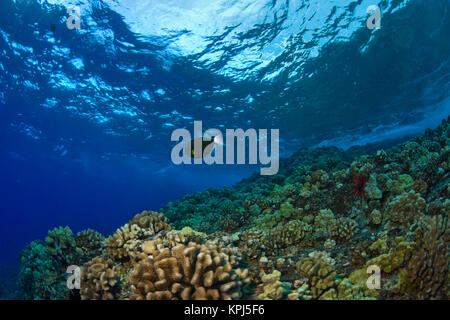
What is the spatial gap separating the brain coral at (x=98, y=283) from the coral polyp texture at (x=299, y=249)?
2 cm

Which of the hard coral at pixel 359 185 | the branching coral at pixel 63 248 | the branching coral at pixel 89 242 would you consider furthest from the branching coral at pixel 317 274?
the branching coral at pixel 63 248

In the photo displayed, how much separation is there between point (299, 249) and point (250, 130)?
25.7 m

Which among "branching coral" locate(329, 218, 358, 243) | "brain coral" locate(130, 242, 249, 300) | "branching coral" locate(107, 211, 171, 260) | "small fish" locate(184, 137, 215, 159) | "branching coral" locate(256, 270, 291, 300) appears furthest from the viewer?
"small fish" locate(184, 137, 215, 159)

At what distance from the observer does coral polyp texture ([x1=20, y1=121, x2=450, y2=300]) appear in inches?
124

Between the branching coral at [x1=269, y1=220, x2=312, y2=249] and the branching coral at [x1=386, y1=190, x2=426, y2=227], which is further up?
the branching coral at [x1=386, y1=190, x2=426, y2=227]

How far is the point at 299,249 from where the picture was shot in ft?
17.4

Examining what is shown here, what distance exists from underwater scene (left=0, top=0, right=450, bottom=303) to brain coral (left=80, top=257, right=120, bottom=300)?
31 mm

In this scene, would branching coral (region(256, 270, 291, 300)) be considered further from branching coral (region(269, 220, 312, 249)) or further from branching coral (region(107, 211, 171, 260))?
branching coral (region(107, 211, 171, 260))

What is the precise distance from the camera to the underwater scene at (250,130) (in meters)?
3.66

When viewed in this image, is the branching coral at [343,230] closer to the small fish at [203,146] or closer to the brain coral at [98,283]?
the small fish at [203,146]

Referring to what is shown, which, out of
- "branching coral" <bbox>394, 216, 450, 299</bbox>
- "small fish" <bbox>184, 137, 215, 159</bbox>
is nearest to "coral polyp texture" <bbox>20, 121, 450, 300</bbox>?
"branching coral" <bbox>394, 216, 450, 299</bbox>

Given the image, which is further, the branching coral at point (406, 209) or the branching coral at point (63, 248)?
the branching coral at point (63, 248)

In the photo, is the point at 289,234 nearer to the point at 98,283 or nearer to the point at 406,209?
the point at 406,209
